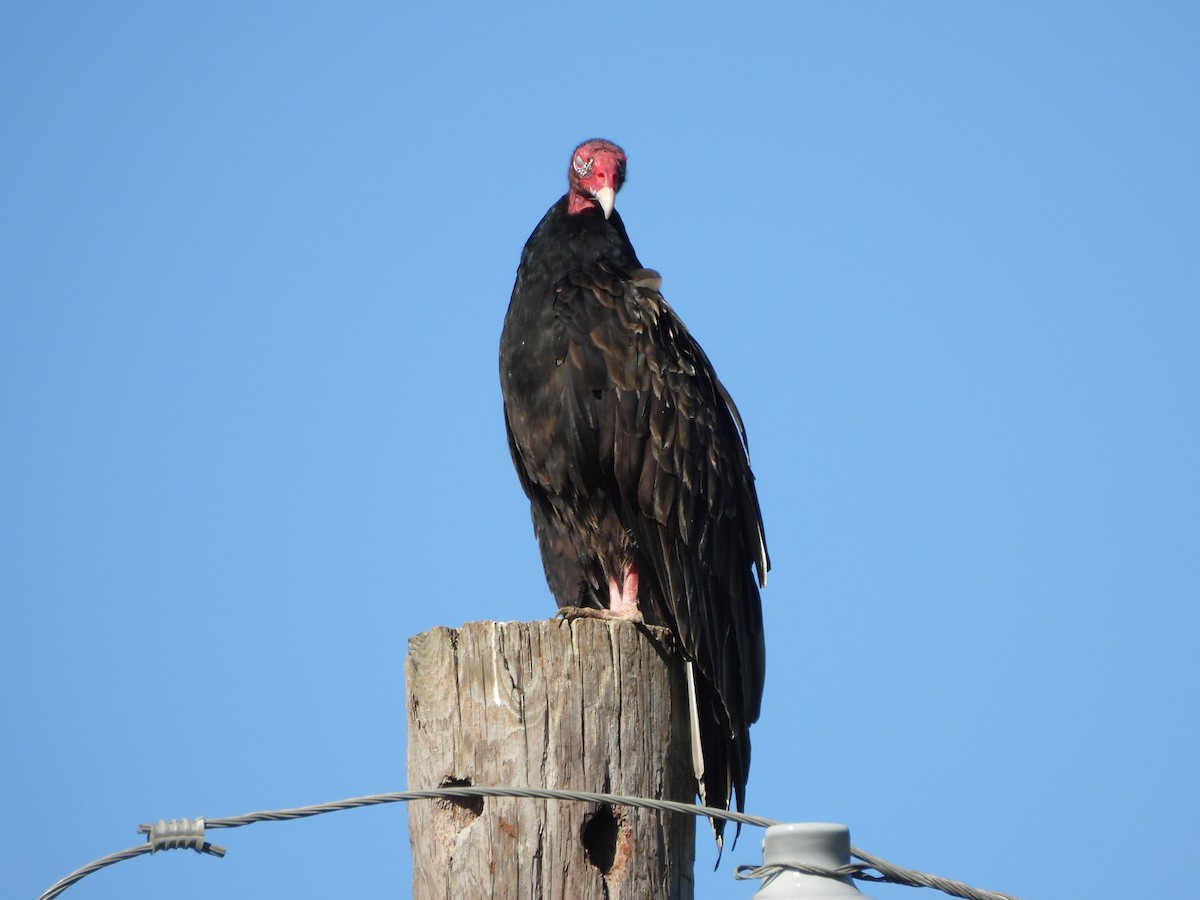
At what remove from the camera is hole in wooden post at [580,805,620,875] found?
10.3 feet

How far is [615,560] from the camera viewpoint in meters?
4.86

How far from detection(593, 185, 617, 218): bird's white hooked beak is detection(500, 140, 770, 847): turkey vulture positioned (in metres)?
0.16

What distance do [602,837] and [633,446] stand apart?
174 centimetres

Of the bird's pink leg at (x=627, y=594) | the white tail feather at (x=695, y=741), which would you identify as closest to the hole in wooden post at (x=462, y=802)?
the white tail feather at (x=695, y=741)

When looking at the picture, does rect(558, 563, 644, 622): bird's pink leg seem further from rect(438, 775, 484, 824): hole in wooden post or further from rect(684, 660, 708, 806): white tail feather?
rect(438, 775, 484, 824): hole in wooden post

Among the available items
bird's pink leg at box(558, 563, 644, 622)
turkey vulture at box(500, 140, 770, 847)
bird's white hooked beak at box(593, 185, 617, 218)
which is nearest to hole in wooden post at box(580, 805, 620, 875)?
turkey vulture at box(500, 140, 770, 847)

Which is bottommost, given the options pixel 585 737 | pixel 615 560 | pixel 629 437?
pixel 585 737

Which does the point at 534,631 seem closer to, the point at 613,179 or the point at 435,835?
the point at 435,835

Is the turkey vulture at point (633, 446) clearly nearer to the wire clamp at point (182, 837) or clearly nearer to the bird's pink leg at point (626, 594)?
the bird's pink leg at point (626, 594)

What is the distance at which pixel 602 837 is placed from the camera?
10.5 ft

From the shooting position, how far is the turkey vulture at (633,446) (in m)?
4.69

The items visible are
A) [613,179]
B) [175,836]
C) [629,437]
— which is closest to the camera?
[175,836]

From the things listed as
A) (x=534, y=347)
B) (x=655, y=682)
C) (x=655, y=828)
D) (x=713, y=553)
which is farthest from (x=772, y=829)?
(x=534, y=347)

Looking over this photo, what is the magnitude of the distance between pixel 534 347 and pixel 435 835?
6.64ft
